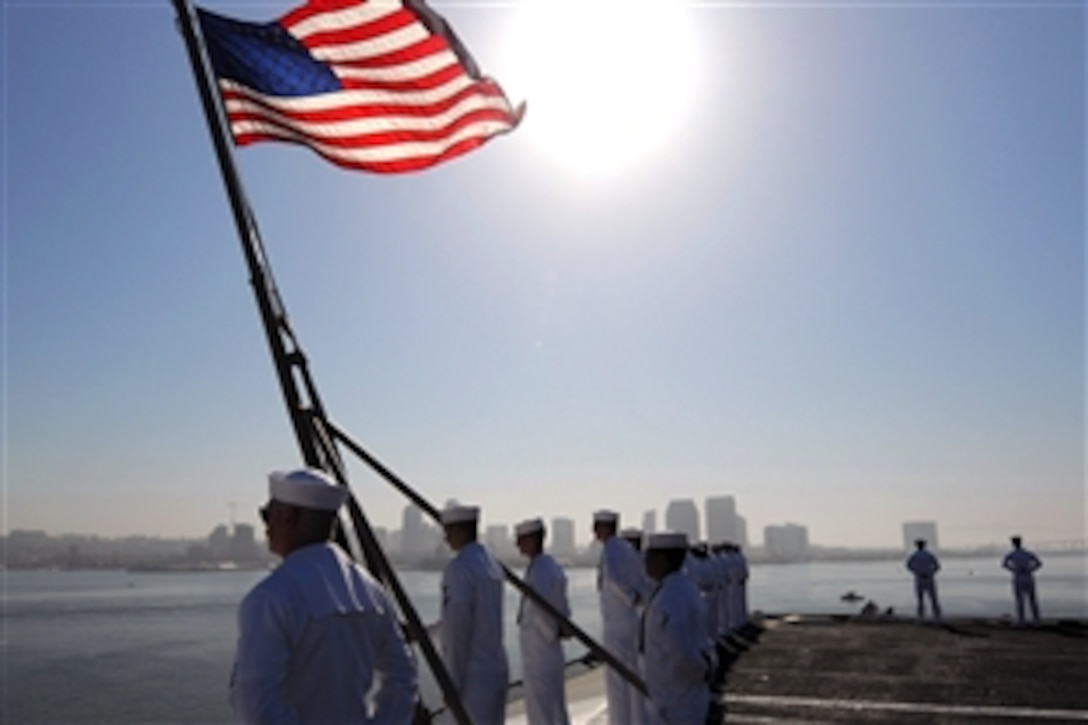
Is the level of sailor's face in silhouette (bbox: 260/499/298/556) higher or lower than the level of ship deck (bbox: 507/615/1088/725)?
higher

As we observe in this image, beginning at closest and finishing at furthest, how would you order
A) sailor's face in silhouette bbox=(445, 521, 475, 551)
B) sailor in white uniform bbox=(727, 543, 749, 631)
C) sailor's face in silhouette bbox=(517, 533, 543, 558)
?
1. sailor's face in silhouette bbox=(445, 521, 475, 551)
2. sailor's face in silhouette bbox=(517, 533, 543, 558)
3. sailor in white uniform bbox=(727, 543, 749, 631)

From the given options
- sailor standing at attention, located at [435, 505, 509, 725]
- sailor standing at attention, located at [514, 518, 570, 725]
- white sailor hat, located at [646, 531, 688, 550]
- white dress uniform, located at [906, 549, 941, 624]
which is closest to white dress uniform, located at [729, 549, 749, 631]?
white dress uniform, located at [906, 549, 941, 624]

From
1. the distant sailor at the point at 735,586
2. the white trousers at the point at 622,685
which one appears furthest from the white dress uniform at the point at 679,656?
the distant sailor at the point at 735,586

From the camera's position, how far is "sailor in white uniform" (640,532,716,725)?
5.29 meters

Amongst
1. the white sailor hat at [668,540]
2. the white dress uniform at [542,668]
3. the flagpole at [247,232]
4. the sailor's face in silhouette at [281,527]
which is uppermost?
the flagpole at [247,232]

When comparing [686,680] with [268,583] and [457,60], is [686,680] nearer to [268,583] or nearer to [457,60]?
[268,583]

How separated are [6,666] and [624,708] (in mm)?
38453

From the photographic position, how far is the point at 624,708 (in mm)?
7348

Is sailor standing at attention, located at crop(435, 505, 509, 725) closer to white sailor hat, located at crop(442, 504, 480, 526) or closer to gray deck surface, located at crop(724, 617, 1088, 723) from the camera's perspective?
white sailor hat, located at crop(442, 504, 480, 526)

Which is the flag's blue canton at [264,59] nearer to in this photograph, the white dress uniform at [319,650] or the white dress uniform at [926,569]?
the white dress uniform at [319,650]

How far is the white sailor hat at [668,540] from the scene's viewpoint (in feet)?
18.6

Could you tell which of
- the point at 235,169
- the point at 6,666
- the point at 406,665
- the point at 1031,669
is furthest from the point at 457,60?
the point at 6,666

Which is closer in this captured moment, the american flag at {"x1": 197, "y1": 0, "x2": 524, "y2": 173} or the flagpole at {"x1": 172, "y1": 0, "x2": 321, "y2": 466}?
→ the flagpole at {"x1": 172, "y1": 0, "x2": 321, "y2": 466}

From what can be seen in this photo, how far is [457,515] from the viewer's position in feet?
17.4
